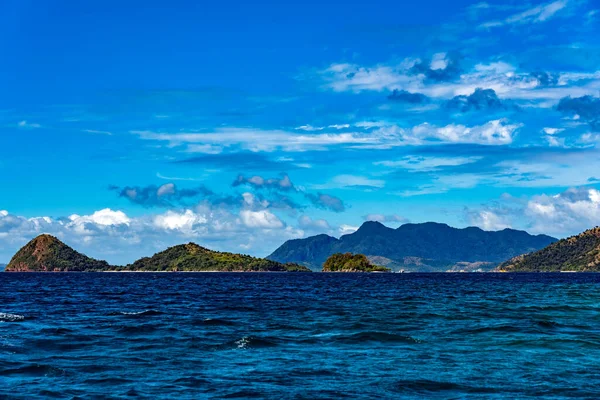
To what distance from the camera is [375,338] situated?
49.5 m


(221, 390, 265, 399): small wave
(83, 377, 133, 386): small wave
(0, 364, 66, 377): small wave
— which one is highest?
(0, 364, 66, 377): small wave

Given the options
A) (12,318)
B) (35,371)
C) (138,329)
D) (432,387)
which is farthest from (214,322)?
(432,387)

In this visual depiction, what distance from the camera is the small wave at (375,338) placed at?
48.1 meters

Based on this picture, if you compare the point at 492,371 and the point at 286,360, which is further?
the point at 286,360

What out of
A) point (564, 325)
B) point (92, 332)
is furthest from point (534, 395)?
point (92, 332)

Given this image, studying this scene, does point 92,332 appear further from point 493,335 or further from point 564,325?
point 564,325

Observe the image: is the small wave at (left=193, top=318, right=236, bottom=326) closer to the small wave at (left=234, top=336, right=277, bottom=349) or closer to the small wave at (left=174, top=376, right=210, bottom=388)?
the small wave at (left=234, top=336, right=277, bottom=349)

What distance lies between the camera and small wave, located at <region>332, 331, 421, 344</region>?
158 ft

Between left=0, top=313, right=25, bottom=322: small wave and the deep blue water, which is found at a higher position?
left=0, top=313, right=25, bottom=322: small wave

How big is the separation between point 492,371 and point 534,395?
586cm

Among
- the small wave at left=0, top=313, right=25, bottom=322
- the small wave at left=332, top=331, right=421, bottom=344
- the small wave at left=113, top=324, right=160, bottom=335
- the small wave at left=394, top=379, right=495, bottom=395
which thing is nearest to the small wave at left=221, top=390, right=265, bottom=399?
the small wave at left=394, top=379, right=495, bottom=395

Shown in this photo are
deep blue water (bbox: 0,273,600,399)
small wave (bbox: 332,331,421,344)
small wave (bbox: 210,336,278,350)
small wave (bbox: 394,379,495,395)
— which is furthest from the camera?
small wave (bbox: 332,331,421,344)

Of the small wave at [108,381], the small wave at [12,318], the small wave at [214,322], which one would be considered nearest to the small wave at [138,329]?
the small wave at [214,322]

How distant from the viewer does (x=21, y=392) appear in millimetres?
29969
